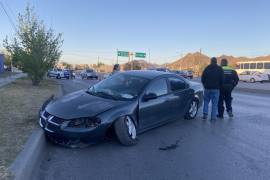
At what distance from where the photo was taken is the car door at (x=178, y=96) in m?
8.23

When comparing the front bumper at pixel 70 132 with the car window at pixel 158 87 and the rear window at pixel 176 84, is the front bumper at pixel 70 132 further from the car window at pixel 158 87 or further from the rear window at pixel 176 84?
the rear window at pixel 176 84

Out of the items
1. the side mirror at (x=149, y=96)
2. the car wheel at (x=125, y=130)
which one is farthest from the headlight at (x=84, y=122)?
the side mirror at (x=149, y=96)

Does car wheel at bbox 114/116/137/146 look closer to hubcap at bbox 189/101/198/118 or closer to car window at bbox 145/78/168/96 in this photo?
car window at bbox 145/78/168/96

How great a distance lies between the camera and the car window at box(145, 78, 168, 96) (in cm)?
754

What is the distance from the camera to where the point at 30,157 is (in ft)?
16.4

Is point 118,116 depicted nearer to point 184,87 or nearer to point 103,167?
point 103,167

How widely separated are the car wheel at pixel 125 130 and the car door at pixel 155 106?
43 cm

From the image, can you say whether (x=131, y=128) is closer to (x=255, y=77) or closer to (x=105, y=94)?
(x=105, y=94)

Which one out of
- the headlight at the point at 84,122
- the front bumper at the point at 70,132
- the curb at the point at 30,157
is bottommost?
the curb at the point at 30,157

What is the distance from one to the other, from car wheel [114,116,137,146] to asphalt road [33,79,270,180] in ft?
0.43

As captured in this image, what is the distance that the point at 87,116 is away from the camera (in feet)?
20.1

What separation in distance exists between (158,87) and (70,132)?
2.61 metres

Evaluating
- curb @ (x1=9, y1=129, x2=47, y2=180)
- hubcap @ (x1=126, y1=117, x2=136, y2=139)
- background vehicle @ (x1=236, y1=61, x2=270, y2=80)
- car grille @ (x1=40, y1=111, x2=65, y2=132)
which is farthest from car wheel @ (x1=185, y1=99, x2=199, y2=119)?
background vehicle @ (x1=236, y1=61, x2=270, y2=80)

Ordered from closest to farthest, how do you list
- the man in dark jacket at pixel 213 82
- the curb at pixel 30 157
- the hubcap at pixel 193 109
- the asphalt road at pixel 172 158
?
the curb at pixel 30 157, the asphalt road at pixel 172 158, the hubcap at pixel 193 109, the man in dark jacket at pixel 213 82
